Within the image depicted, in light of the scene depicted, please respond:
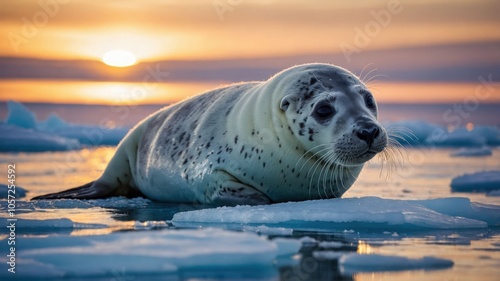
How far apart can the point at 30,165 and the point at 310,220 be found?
9.72m

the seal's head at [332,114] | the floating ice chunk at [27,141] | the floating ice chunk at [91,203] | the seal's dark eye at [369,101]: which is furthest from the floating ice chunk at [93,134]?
the seal's dark eye at [369,101]

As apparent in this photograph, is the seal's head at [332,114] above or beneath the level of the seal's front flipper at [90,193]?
above

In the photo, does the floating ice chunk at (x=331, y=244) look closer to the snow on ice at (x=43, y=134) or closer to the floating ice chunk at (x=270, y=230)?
the floating ice chunk at (x=270, y=230)

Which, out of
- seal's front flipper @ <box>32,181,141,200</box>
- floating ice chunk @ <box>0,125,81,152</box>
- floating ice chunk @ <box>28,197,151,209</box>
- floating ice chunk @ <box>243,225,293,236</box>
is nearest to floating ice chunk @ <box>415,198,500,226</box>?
floating ice chunk @ <box>243,225,293,236</box>

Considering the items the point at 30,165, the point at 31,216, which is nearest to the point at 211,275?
the point at 31,216

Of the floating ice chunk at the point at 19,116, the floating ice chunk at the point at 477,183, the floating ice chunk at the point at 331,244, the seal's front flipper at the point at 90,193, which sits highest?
the floating ice chunk at the point at 19,116

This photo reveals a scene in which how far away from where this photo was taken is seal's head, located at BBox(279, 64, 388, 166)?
603 cm

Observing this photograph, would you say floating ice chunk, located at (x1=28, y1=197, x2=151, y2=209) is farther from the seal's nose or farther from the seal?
the seal's nose

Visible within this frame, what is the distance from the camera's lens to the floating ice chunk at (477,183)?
9.54 meters

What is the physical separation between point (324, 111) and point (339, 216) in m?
1.07

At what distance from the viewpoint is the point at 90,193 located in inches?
320

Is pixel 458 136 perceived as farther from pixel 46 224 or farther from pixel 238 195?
pixel 46 224

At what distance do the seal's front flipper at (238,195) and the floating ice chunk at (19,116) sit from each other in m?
18.2

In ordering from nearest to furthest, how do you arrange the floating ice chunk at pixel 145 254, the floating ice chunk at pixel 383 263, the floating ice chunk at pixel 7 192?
the floating ice chunk at pixel 145 254, the floating ice chunk at pixel 383 263, the floating ice chunk at pixel 7 192
